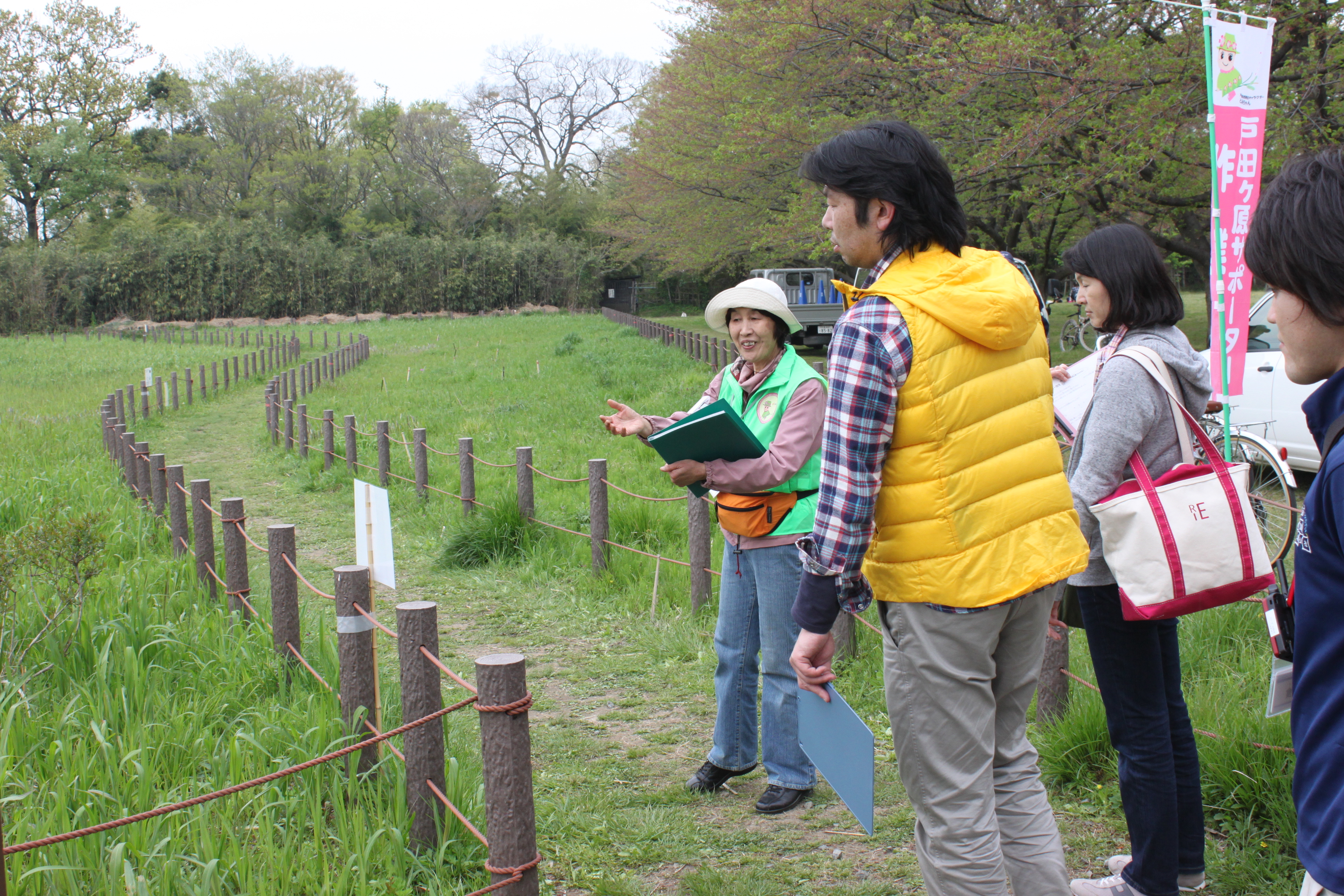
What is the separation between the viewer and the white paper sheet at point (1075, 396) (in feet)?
9.15

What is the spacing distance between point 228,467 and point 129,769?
8573mm

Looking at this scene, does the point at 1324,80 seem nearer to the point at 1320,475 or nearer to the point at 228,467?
the point at 1320,475

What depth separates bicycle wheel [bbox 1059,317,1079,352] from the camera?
19156mm

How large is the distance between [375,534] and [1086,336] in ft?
65.7

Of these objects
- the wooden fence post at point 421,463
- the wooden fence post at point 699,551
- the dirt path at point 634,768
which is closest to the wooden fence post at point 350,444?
the wooden fence post at point 421,463

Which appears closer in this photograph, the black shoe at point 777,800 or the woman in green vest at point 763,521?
the woman in green vest at point 763,521

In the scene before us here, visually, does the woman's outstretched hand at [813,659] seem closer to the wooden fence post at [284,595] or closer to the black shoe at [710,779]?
the black shoe at [710,779]

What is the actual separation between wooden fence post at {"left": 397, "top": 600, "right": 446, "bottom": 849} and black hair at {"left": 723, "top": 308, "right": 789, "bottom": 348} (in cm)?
130

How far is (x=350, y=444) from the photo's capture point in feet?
32.5

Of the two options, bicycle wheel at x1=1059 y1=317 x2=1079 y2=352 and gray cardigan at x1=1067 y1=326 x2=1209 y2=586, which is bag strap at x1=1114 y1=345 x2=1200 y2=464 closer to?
gray cardigan at x1=1067 y1=326 x2=1209 y2=586

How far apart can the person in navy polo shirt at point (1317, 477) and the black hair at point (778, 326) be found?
1.85 m

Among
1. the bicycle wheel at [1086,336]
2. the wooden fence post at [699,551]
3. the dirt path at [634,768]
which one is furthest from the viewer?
the bicycle wheel at [1086,336]

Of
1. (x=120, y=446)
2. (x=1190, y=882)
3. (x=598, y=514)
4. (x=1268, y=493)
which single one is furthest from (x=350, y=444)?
(x=1190, y=882)

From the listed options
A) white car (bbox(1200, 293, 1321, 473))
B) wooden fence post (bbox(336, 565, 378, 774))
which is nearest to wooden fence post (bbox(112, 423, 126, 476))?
wooden fence post (bbox(336, 565, 378, 774))
